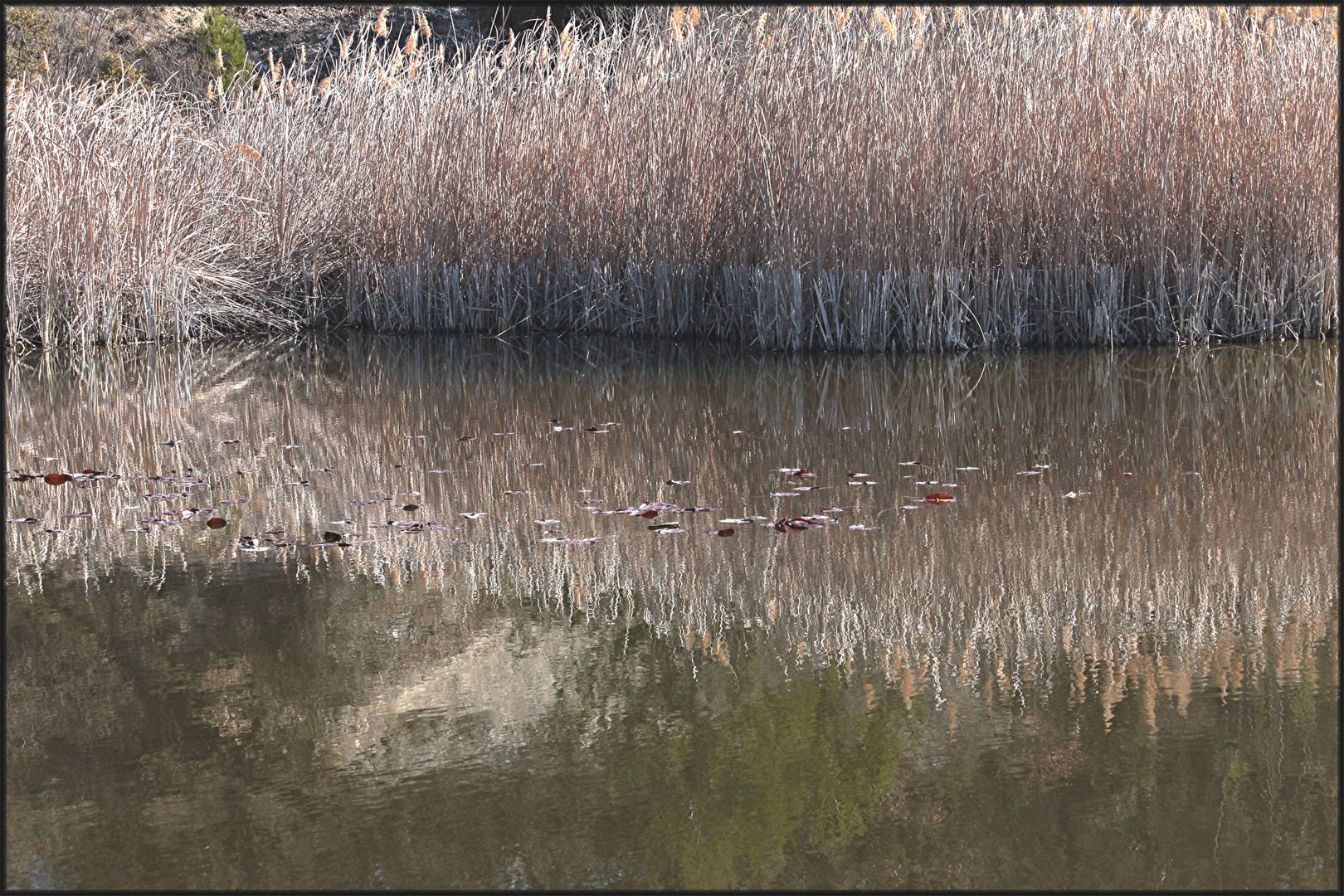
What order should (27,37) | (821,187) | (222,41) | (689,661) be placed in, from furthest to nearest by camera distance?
(27,37) < (222,41) < (821,187) < (689,661)

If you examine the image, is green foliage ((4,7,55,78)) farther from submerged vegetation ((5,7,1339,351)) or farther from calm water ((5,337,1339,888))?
calm water ((5,337,1339,888))

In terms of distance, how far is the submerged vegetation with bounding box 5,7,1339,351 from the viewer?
7.04 metres

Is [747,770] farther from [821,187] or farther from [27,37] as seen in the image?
[27,37]

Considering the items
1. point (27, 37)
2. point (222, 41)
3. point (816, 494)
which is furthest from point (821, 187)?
point (27, 37)

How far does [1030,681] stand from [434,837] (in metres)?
1.12

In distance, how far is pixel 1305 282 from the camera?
7367 millimetres

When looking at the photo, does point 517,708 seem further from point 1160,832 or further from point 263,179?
point 263,179

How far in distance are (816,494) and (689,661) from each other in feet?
4.96

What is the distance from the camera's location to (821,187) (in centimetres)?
712

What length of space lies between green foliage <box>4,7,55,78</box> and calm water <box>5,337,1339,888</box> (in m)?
16.0

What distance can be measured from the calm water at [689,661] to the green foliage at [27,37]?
1599 centimetres

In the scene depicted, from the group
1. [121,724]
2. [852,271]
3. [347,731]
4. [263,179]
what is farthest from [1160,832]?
[263,179]

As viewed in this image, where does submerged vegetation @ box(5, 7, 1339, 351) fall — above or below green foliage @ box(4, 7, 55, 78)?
below

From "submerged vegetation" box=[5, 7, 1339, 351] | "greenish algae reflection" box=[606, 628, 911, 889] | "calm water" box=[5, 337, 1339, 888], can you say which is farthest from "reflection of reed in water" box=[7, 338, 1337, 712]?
"submerged vegetation" box=[5, 7, 1339, 351]
